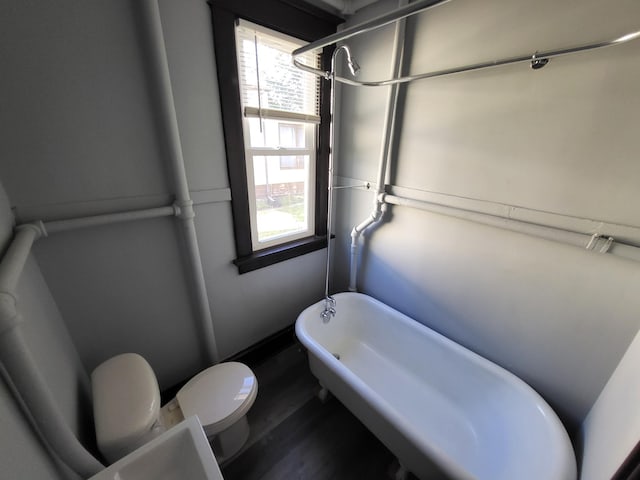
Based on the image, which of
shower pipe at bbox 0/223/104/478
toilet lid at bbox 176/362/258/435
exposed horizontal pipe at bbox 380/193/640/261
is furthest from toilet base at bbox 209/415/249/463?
exposed horizontal pipe at bbox 380/193/640/261

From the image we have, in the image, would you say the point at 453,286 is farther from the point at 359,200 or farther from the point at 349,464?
the point at 349,464

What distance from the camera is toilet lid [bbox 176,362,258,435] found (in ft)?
3.51

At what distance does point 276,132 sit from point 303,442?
1.72 m

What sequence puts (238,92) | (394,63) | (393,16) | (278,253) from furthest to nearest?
(278,253) → (394,63) → (238,92) → (393,16)

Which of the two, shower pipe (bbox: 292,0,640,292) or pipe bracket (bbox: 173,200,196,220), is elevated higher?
shower pipe (bbox: 292,0,640,292)

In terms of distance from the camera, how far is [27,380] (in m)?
0.52

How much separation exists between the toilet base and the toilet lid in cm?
17

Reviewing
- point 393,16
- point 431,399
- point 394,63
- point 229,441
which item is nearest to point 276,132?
point 394,63

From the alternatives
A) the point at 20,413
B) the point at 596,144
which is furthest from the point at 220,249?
the point at 596,144

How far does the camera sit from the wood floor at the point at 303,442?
1.20 m

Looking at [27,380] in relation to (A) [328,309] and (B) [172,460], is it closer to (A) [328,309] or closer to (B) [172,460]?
(B) [172,460]

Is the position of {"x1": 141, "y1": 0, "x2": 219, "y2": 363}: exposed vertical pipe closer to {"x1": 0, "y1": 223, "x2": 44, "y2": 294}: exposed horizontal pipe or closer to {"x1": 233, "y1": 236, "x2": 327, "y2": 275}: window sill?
{"x1": 233, "y1": 236, "x2": 327, "y2": 275}: window sill

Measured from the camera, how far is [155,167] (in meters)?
1.10

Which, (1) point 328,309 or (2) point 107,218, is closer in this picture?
(2) point 107,218
